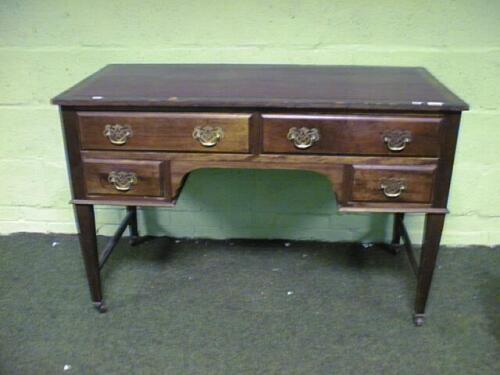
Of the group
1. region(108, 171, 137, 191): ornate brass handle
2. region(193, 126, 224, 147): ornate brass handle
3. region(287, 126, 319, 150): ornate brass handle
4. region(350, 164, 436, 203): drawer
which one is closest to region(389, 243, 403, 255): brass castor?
region(350, 164, 436, 203): drawer

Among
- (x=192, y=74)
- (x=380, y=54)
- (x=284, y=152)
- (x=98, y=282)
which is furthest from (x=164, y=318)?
(x=380, y=54)

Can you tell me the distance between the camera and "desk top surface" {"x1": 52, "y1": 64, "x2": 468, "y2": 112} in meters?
1.57

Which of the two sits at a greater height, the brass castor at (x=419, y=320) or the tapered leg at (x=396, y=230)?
the tapered leg at (x=396, y=230)

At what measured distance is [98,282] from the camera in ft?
6.28

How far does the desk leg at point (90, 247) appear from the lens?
1.78 m

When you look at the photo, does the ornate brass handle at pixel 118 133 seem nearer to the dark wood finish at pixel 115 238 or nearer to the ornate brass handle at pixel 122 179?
the ornate brass handle at pixel 122 179

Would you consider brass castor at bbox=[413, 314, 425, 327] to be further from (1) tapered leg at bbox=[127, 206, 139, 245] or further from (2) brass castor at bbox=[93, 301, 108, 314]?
(1) tapered leg at bbox=[127, 206, 139, 245]

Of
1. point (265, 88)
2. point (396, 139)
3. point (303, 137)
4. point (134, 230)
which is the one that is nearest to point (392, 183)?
point (396, 139)

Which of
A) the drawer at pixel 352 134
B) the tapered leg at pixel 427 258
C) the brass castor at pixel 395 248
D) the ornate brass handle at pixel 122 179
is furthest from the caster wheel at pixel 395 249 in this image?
the ornate brass handle at pixel 122 179

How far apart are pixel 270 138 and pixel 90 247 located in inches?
28.9

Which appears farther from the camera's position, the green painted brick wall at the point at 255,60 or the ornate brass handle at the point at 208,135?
the green painted brick wall at the point at 255,60

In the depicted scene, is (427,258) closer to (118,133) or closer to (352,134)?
(352,134)

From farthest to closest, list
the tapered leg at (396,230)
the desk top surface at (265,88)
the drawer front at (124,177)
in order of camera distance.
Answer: the tapered leg at (396,230) < the drawer front at (124,177) < the desk top surface at (265,88)

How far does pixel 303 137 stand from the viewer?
1612 mm
